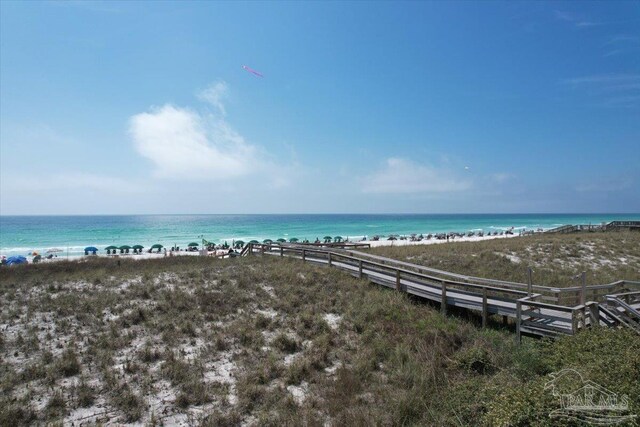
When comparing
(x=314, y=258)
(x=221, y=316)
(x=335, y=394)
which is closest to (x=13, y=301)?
(x=221, y=316)

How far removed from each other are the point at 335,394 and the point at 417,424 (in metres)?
1.82

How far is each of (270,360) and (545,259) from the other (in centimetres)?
2312

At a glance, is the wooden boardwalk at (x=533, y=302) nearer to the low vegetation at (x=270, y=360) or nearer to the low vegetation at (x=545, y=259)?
the low vegetation at (x=270, y=360)

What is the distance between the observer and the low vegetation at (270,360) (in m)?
6.41

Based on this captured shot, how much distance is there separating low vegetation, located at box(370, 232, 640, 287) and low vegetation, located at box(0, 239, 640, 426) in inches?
362

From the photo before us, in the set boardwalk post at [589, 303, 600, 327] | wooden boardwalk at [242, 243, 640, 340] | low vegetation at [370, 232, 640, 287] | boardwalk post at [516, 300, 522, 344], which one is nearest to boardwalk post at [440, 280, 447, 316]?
wooden boardwalk at [242, 243, 640, 340]

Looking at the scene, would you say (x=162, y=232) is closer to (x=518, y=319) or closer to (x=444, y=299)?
(x=444, y=299)

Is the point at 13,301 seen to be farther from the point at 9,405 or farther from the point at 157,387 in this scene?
the point at 157,387

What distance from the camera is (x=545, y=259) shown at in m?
24.3

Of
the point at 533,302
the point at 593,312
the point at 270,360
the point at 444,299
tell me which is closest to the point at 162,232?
the point at 444,299

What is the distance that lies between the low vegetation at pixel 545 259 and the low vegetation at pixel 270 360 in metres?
9.21

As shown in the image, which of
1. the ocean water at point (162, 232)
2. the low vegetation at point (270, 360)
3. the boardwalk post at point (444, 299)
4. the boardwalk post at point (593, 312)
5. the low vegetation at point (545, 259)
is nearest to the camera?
the low vegetation at point (270, 360)

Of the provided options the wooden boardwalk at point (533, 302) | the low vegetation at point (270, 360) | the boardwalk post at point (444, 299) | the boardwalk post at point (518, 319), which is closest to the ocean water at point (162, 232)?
the low vegetation at point (270, 360)

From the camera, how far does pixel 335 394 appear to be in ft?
24.2
